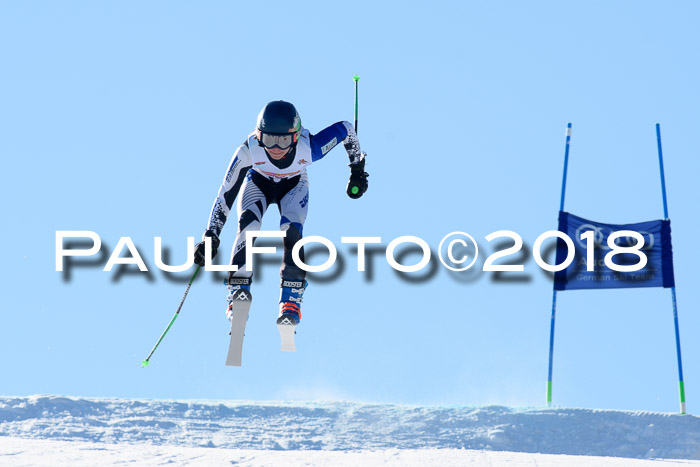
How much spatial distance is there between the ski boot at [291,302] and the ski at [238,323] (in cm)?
31

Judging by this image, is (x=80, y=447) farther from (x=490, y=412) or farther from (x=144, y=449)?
(x=490, y=412)

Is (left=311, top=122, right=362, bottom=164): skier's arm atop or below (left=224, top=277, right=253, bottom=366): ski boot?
atop

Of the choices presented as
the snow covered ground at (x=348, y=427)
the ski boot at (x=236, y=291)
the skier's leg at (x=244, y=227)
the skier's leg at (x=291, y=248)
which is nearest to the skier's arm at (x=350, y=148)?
the skier's leg at (x=291, y=248)

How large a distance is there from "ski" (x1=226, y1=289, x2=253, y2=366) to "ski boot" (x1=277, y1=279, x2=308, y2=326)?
0.31m

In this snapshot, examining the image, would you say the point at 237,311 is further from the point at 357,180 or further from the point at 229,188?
the point at 357,180

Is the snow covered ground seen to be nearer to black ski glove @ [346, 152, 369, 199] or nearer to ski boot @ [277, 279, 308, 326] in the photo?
black ski glove @ [346, 152, 369, 199]

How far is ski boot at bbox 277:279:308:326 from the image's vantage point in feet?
33.9

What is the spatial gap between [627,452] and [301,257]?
9903 mm

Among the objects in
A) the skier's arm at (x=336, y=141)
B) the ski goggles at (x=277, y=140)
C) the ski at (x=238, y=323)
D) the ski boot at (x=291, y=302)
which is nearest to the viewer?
the ski at (x=238, y=323)

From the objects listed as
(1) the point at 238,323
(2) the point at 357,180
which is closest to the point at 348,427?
(2) the point at 357,180

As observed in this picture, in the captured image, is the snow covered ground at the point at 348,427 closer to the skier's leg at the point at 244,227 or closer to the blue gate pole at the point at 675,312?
the blue gate pole at the point at 675,312

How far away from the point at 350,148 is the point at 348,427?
9054 millimetres

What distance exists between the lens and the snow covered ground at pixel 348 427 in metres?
18.0

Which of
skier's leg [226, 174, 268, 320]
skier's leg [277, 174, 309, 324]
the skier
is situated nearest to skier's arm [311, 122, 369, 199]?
the skier
